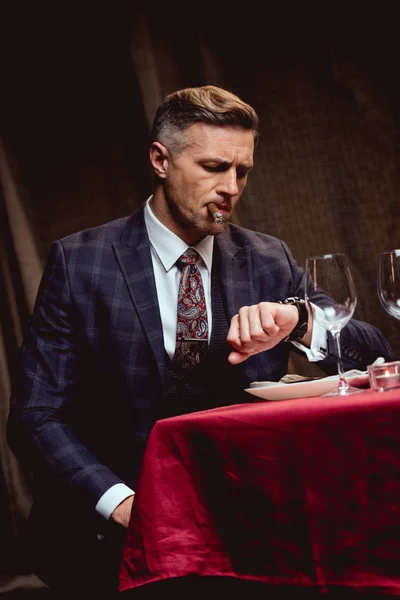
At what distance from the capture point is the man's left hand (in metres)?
1.14

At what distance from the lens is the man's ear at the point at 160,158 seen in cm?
187

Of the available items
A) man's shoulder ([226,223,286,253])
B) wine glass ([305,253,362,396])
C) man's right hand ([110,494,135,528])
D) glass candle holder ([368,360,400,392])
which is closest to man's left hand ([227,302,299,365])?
wine glass ([305,253,362,396])

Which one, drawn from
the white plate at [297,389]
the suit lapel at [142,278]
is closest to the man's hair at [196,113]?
the suit lapel at [142,278]

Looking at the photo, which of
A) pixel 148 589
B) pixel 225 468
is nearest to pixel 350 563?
pixel 225 468

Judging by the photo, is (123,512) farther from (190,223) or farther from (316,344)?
(190,223)

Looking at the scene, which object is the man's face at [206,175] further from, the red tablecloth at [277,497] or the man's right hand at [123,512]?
the red tablecloth at [277,497]

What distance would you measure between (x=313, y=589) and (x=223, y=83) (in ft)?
6.56

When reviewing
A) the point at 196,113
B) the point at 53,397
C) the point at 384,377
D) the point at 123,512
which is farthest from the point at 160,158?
the point at 384,377

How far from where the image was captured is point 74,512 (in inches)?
55.6

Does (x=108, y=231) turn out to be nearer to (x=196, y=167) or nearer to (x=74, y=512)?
(x=196, y=167)

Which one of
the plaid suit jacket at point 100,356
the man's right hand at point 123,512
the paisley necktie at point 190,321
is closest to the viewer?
the man's right hand at point 123,512

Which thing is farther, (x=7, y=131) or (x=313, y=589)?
(x=7, y=131)

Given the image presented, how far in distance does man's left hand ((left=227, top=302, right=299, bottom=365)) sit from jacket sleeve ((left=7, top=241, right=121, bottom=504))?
0.38m

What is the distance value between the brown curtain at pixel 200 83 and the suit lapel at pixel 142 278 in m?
0.87
